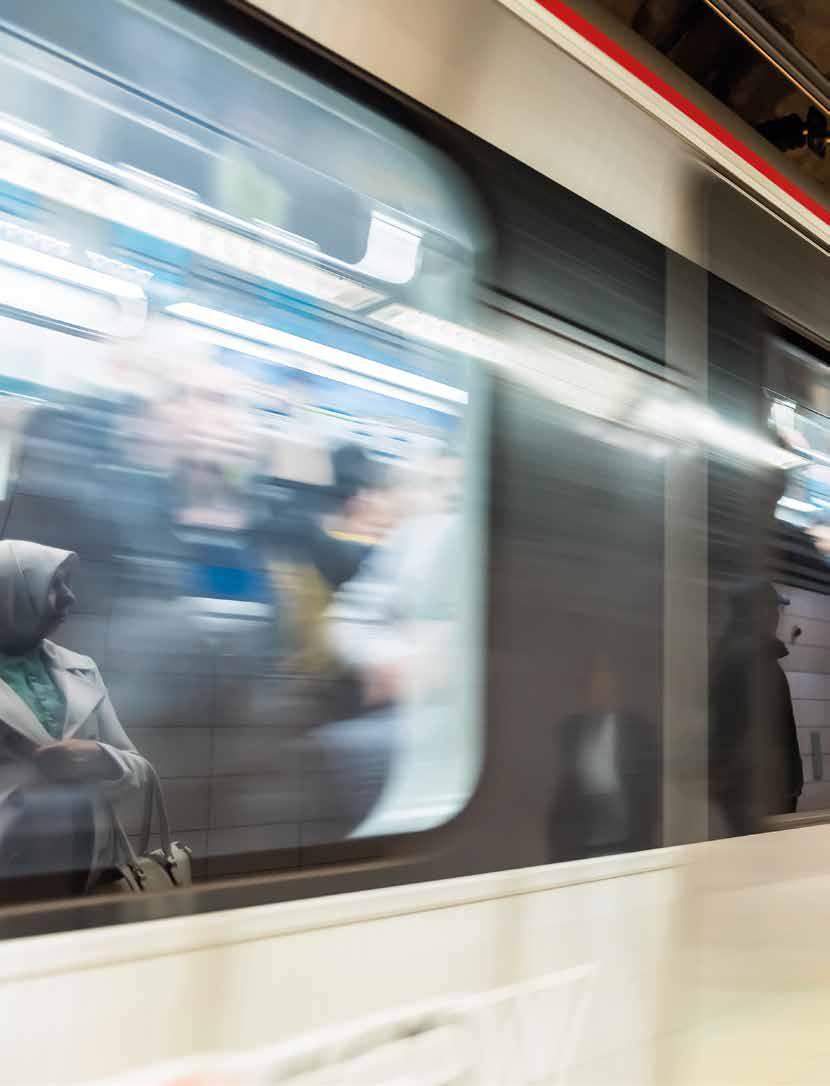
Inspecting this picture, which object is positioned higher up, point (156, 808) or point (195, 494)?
point (195, 494)

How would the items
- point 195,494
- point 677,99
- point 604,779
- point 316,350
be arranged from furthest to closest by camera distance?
point 677,99 → point 604,779 → point 316,350 → point 195,494

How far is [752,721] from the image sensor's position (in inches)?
76.0

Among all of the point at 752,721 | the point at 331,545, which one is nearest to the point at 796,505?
the point at 752,721

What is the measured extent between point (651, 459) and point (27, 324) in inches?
40.8

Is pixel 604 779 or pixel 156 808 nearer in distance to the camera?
pixel 156 808

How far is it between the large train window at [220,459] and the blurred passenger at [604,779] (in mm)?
187

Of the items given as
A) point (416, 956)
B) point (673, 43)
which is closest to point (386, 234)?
point (416, 956)

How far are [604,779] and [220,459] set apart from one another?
30.9 inches

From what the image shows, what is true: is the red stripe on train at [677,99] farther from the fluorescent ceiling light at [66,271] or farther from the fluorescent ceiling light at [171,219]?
the fluorescent ceiling light at [66,271]

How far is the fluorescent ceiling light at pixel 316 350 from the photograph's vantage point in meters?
1.26

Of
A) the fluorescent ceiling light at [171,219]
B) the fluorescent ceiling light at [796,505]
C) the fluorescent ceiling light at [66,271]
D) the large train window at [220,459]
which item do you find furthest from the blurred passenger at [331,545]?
the fluorescent ceiling light at [796,505]

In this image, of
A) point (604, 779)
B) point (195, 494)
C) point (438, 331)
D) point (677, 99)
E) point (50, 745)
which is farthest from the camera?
point (677, 99)

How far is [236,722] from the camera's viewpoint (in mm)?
1254

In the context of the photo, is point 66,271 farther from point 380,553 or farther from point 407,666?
point 407,666
